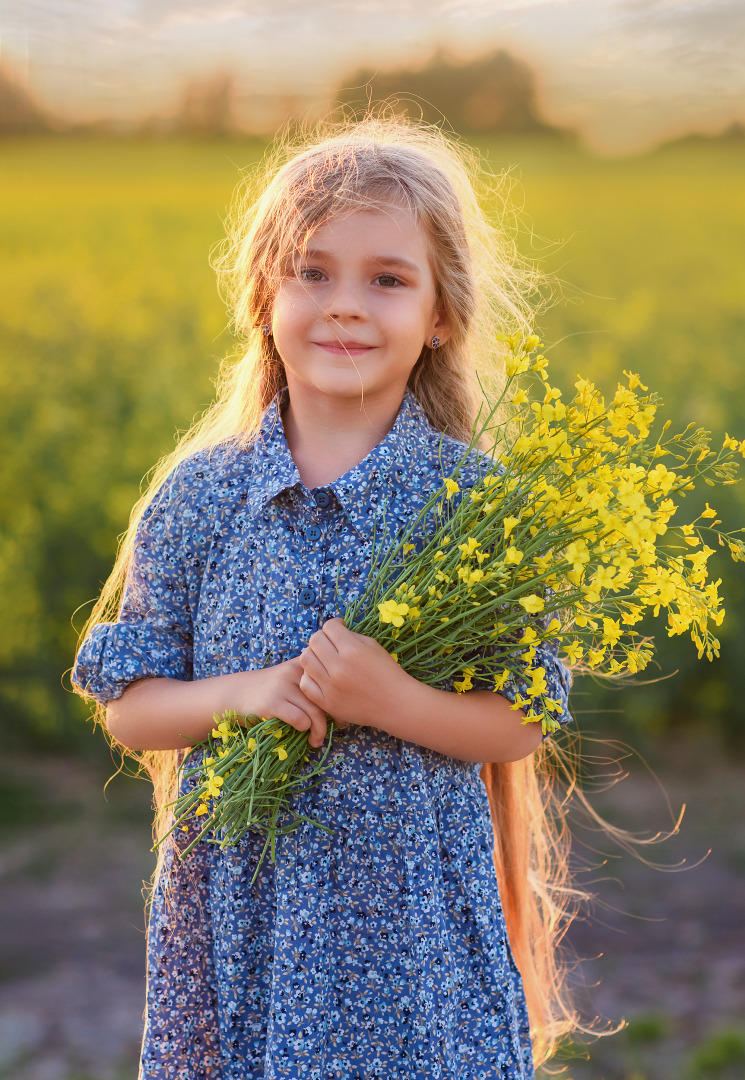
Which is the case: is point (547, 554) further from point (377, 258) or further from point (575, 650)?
point (377, 258)

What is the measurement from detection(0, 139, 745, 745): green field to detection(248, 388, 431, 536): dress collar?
1.86 m

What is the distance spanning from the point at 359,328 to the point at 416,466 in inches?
9.4

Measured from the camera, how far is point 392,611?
1.42 m

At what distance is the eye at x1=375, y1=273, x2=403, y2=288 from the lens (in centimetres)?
169

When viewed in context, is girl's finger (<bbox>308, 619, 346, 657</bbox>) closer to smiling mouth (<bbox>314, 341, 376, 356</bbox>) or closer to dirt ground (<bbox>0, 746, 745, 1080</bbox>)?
smiling mouth (<bbox>314, 341, 376, 356</bbox>)

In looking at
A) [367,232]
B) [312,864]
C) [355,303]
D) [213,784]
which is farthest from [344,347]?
[312,864]

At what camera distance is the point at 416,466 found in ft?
5.66

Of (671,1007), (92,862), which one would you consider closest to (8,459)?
(92,862)

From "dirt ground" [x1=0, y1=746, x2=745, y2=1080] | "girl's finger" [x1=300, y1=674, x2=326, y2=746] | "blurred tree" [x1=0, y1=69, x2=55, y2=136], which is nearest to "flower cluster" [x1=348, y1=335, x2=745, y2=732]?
"girl's finger" [x1=300, y1=674, x2=326, y2=746]

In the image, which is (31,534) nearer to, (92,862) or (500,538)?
(92,862)

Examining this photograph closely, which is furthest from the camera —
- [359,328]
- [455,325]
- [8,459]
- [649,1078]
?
[8,459]

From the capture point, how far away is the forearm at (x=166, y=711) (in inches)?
62.9

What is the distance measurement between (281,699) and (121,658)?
31cm

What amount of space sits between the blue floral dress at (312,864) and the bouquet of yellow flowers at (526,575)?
10 centimetres
